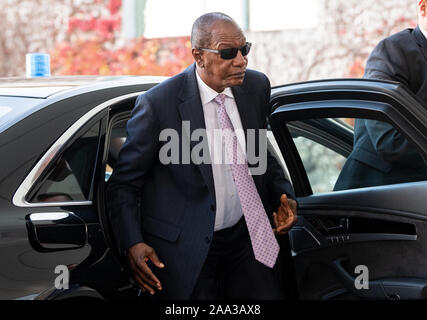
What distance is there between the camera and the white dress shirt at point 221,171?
2949mm

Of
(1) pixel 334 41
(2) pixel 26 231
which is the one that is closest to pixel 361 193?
(2) pixel 26 231

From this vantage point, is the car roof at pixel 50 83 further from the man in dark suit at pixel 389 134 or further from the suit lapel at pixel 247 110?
the man in dark suit at pixel 389 134

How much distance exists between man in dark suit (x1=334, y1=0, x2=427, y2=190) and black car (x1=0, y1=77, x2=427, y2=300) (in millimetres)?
88

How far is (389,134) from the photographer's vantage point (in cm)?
331

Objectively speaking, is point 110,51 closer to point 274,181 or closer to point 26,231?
point 274,181

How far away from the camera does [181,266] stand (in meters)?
2.92

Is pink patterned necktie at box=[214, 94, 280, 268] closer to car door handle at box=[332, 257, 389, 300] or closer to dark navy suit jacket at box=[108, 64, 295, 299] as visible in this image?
dark navy suit jacket at box=[108, 64, 295, 299]

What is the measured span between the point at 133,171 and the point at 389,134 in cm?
115

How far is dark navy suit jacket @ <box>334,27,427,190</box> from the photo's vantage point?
11.0 feet

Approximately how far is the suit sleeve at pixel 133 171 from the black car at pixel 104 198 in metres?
0.08

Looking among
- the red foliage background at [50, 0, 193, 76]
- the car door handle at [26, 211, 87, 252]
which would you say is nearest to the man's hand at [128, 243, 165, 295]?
the car door handle at [26, 211, 87, 252]

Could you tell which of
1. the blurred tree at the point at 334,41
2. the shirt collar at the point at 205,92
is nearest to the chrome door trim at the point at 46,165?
the shirt collar at the point at 205,92
